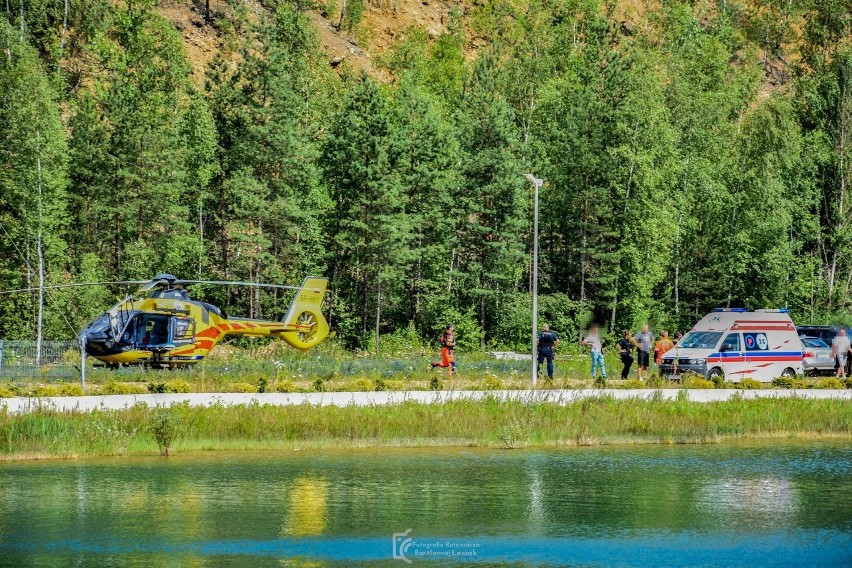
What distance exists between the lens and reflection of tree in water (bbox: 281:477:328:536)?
1795 cm

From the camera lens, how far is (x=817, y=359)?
4178 cm

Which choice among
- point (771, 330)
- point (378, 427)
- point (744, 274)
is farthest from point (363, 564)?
point (744, 274)

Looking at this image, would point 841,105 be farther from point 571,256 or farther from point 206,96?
point 206,96

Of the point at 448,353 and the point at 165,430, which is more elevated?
the point at 448,353

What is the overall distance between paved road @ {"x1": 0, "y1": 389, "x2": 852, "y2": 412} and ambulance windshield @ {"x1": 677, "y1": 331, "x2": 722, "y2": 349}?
16.5 ft

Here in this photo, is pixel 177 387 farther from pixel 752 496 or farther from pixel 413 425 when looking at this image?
pixel 752 496

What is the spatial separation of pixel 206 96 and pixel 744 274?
3174 cm

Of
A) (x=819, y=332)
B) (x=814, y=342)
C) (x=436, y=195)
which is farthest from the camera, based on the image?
(x=436, y=195)

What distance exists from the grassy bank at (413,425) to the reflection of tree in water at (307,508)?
175 inches

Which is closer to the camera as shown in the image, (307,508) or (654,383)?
(307,508)

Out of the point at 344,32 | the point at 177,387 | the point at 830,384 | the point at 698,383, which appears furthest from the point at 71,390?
the point at 344,32

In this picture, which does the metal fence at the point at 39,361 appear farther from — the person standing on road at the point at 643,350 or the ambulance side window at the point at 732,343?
the ambulance side window at the point at 732,343

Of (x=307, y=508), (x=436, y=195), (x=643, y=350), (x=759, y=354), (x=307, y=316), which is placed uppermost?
(x=436, y=195)

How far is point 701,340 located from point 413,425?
45.0 ft
